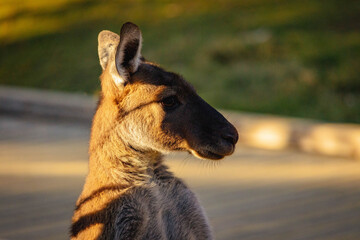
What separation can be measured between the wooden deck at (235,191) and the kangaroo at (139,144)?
1.43 metres

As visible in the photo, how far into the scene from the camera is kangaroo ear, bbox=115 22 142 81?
9.64ft

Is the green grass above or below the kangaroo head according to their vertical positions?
above

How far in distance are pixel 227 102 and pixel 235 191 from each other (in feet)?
11.3

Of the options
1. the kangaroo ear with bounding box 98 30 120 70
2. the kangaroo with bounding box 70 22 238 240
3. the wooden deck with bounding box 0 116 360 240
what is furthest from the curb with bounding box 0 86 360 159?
the kangaroo ear with bounding box 98 30 120 70

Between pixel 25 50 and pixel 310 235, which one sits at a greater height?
pixel 25 50

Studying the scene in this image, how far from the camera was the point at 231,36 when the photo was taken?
35.8 feet

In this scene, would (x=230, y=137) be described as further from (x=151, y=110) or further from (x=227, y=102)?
(x=227, y=102)

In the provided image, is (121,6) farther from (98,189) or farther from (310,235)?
→ (98,189)

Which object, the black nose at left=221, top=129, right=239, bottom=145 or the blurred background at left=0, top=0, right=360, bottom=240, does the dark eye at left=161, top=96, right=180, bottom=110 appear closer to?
the black nose at left=221, top=129, right=239, bottom=145

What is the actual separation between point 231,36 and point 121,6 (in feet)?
11.4

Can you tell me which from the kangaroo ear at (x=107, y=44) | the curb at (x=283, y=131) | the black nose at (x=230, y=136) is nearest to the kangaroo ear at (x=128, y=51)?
the kangaroo ear at (x=107, y=44)

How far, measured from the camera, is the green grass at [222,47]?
8.94m

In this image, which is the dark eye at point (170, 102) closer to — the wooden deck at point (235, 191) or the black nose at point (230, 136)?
the black nose at point (230, 136)

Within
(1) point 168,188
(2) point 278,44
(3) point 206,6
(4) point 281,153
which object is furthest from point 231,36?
(1) point 168,188
